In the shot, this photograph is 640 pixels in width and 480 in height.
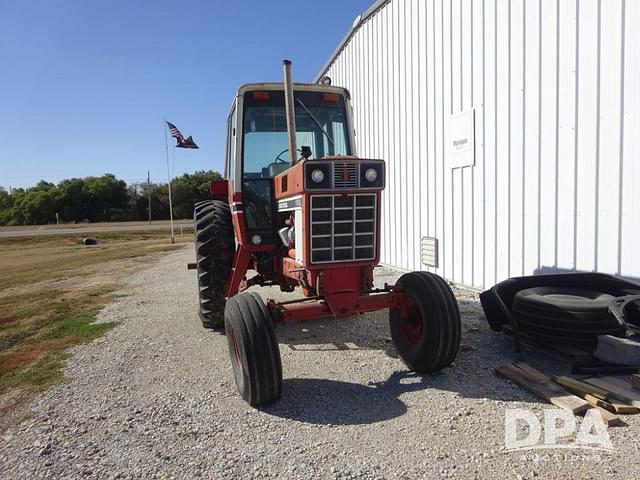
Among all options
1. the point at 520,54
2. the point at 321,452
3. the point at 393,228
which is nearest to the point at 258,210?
the point at 321,452

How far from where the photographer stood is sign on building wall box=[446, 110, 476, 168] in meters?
7.03

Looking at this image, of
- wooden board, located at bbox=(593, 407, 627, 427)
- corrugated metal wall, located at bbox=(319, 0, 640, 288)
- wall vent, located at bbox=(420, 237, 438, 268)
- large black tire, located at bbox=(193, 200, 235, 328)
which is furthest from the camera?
wall vent, located at bbox=(420, 237, 438, 268)

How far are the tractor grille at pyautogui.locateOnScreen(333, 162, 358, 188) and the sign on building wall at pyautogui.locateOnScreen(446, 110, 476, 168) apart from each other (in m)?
3.69

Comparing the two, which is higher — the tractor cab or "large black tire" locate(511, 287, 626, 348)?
the tractor cab

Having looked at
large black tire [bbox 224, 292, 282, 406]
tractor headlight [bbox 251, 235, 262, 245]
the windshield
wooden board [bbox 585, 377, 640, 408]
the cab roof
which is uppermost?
the cab roof

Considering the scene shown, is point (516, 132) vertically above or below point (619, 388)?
above

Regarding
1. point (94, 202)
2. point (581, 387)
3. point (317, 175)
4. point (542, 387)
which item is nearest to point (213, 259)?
point (317, 175)

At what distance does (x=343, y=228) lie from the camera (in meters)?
4.08

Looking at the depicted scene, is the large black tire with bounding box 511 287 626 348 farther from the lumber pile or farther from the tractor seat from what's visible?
the tractor seat

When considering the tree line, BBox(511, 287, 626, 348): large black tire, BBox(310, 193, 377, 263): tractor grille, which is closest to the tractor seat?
BBox(310, 193, 377, 263): tractor grille

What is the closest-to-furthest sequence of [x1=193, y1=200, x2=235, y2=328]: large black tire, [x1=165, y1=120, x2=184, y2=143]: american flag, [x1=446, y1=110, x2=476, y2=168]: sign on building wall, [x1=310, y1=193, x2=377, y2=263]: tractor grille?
[x1=310, y1=193, x2=377, y2=263]: tractor grille < [x1=193, y1=200, x2=235, y2=328]: large black tire < [x1=446, y1=110, x2=476, y2=168]: sign on building wall < [x1=165, y1=120, x2=184, y2=143]: american flag

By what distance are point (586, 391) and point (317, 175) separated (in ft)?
8.43

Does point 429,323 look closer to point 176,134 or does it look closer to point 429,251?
point 429,251

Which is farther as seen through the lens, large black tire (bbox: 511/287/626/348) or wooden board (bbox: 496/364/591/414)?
large black tire (bbox: 511/287/626/348)
